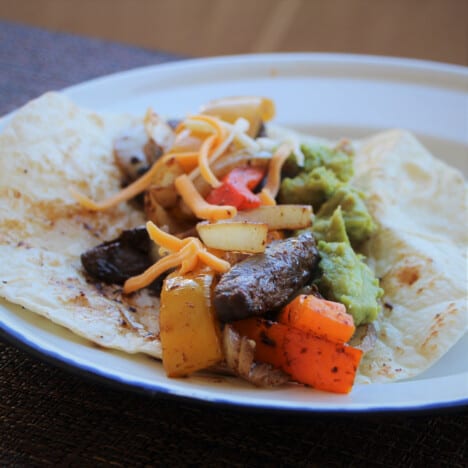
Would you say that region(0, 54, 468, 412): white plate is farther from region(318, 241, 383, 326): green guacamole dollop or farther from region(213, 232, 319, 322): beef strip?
region(213, 232, 319, 322): beef strip

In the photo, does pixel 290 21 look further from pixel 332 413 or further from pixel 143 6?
pixel 332 413

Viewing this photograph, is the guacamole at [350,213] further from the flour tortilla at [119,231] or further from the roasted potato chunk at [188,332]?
the roasted potato chunk at [188,332]

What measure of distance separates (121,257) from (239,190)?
1.91ft

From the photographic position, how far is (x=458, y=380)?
212 cm

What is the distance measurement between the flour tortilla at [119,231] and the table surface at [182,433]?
0.22 m

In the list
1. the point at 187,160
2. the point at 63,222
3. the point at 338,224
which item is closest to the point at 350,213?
the point at 338,224

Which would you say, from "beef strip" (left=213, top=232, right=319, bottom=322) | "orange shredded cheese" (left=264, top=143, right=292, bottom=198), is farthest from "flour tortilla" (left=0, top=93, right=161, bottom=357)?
"orange shredded cheese" (left=264, top=143, right=292, bottom=198)

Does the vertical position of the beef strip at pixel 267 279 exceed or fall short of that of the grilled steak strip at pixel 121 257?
it exceeds it

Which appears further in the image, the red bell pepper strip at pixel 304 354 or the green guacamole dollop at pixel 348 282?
the green guacamole dollop at pixel 348 282

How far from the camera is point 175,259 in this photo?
253 cm

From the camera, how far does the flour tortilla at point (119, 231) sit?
8.22ft

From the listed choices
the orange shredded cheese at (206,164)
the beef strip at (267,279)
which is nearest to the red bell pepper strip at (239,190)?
the orange shredded cheese at (206,164)

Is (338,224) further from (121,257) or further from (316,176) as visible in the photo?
(121,257)

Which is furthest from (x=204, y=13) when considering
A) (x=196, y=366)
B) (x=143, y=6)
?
(x=196, y=366)
